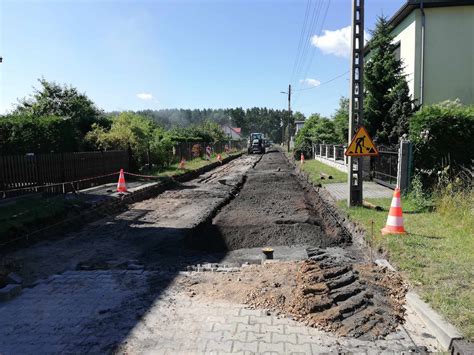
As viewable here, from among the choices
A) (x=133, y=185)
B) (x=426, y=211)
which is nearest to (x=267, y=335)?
(x=426, y=211)

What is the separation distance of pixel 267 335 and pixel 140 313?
1.53 m

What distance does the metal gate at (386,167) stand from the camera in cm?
1355

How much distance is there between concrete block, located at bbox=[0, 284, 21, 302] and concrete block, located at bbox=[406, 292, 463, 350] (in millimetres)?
4812

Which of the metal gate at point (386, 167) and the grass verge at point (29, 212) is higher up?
the metal gate at point (386, 167)

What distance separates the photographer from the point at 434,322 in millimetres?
3943

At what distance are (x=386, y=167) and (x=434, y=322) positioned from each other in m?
11.3

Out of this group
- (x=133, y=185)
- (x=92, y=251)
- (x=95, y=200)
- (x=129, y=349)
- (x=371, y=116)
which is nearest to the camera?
(x=129, y=349)

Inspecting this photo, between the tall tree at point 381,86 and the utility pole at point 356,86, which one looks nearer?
the utility pole at point 356,86

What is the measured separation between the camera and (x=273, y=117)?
573 feet

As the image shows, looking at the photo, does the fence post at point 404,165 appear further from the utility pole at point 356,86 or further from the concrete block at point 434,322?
the concrete block at point 434,322

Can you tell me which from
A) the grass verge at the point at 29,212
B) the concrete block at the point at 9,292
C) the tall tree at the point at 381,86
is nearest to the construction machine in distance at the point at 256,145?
the tall tree at the point at 381,86

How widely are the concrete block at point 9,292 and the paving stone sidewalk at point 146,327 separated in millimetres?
105

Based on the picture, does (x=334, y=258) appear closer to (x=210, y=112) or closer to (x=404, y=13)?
(x=404, y=13)

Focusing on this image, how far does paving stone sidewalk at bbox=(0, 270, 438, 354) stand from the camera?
381cm
